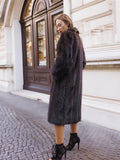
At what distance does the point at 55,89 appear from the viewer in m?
2.26

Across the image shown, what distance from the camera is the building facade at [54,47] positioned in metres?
3.68

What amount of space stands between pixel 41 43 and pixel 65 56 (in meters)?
5.16

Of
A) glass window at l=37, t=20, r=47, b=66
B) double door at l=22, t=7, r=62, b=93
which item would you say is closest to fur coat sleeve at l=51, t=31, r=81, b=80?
double door at l=22, t=7, r=62, b=93

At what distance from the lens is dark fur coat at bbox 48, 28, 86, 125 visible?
2123mm

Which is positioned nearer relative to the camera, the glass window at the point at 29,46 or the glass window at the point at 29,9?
the glass window at the point at 29,9

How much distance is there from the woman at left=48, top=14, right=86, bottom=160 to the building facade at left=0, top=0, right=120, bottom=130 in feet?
4.80

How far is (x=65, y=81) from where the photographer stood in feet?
7.34

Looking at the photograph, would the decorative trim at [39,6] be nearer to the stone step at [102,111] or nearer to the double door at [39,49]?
the double door at [39,49]

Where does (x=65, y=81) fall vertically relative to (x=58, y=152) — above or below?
above

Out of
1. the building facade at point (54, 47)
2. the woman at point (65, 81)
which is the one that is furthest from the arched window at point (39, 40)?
the woman at point (65, 81)

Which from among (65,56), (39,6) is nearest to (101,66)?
(65,56)

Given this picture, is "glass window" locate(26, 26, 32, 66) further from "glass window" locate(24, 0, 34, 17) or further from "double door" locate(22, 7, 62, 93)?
"glass window" locate(24, 0, 34, 17)

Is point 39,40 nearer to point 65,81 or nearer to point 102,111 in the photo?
point 102,111

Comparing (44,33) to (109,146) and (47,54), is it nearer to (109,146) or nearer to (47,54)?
(47,54)
